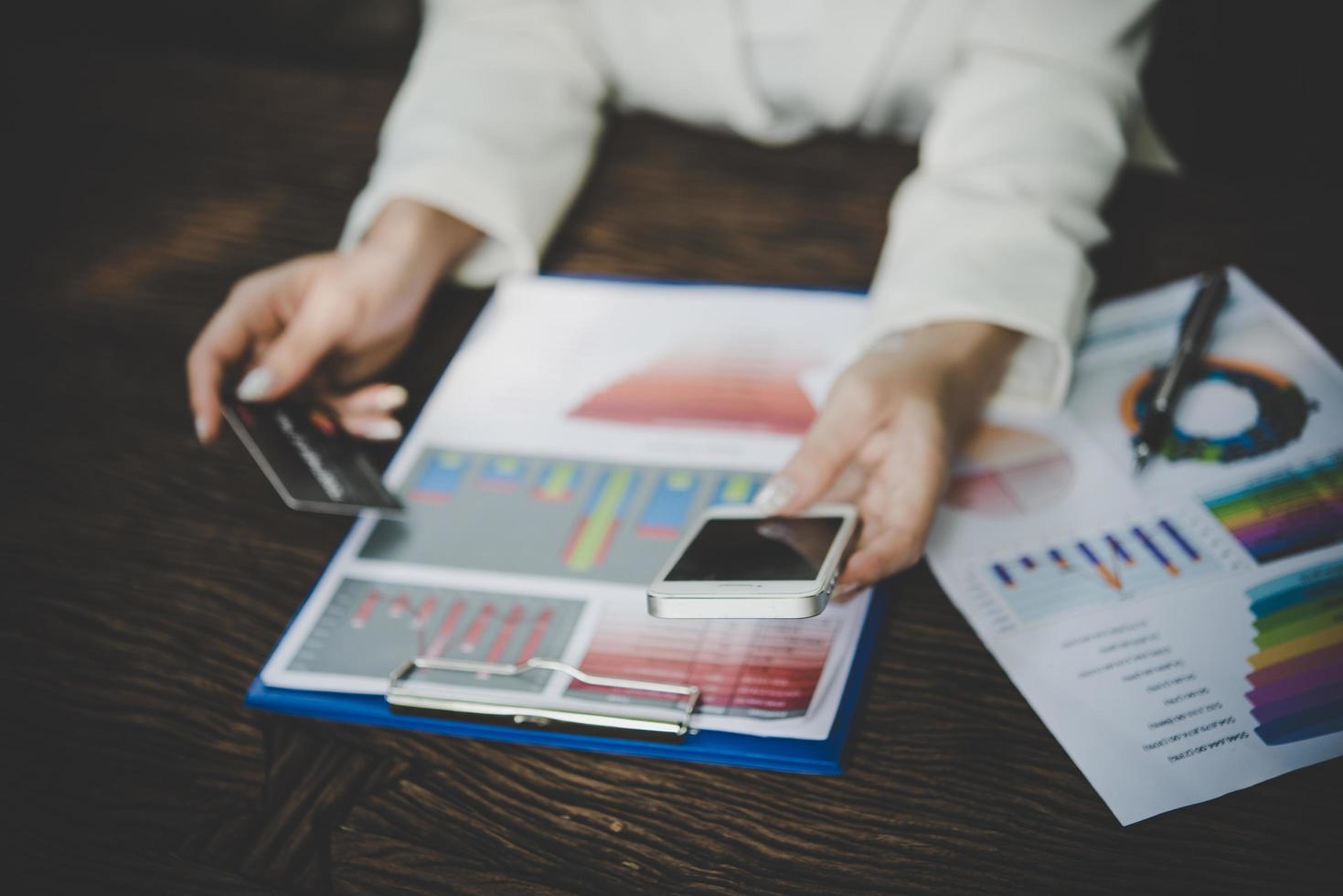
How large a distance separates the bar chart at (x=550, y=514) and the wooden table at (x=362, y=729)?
0.06 meters

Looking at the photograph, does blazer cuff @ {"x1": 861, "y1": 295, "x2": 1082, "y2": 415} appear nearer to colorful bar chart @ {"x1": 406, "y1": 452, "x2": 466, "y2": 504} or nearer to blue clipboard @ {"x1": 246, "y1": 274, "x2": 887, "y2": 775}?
blue clipboard @ {"x1": 246, "y1": 274, "x2": 887, "y2": 775}

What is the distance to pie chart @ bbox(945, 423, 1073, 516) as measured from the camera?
0.49m

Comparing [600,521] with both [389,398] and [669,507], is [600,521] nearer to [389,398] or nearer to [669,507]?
[669,507]

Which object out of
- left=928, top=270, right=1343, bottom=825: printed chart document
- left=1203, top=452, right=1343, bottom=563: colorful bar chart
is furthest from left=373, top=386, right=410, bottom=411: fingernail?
left=1203, top=452, right=1343, bottom=563: colorful bar chart

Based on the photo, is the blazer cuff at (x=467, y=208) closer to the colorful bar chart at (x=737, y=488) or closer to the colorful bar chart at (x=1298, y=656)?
the colorful bar chart at (x=737, y=488)

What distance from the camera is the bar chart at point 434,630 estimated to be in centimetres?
45

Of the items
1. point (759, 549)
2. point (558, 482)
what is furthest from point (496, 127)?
point (759, 549)

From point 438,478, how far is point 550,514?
8 cm

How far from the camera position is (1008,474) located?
50 cm

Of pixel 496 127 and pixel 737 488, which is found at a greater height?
pixel 496 127

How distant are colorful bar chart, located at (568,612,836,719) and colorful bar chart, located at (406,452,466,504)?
0.45 feet

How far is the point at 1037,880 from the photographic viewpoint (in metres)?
0.36

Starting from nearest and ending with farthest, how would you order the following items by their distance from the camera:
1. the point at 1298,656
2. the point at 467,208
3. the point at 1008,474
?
the point at 1298,656, the point at 1008,474, the point at 467,208

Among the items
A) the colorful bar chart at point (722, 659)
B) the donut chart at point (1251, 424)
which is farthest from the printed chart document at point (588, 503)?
the donut chart at point (1251, 424)
